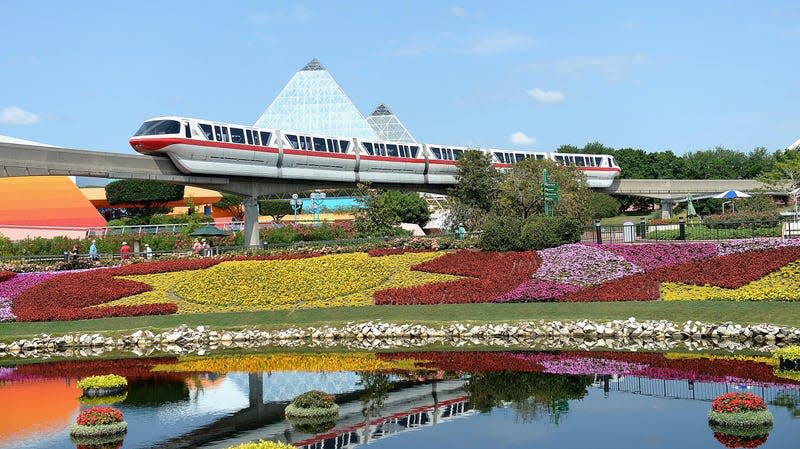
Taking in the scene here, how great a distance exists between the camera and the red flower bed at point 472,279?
3391 cm

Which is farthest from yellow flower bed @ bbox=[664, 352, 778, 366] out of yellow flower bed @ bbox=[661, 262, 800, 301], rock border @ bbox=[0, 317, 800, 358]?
yellow flower bed @ bbox=[661, 262, 800, 301]

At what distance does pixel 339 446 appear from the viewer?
16938 millimetres

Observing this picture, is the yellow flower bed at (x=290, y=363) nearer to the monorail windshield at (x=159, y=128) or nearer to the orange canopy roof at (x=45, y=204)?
the monorail windshield at (x=159, y=128)

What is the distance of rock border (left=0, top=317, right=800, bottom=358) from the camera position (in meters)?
25.9

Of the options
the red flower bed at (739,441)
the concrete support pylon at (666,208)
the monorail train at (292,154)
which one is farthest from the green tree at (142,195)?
the red flower bed at (739,441)

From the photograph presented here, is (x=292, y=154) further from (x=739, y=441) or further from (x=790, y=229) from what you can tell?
(x=739, y=441)

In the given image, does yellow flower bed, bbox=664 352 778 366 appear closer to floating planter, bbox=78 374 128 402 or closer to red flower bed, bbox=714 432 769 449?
red flower bed, bbox=714 432 769 449

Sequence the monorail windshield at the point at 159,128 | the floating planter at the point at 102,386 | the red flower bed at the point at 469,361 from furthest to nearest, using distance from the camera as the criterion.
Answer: the monorail windshield at the point at 159,128 → the red flower bed at the point at 469,361 → the floating planter at the point at 102,386

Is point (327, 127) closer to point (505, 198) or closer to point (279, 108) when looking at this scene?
point (279, 108)

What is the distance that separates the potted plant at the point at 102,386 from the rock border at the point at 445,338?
637cm

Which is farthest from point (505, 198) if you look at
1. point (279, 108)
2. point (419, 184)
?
point (279, 108)

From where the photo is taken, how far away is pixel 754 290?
30922mm

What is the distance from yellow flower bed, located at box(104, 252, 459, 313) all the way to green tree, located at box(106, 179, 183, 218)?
181 feet

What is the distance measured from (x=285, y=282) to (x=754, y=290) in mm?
17278
